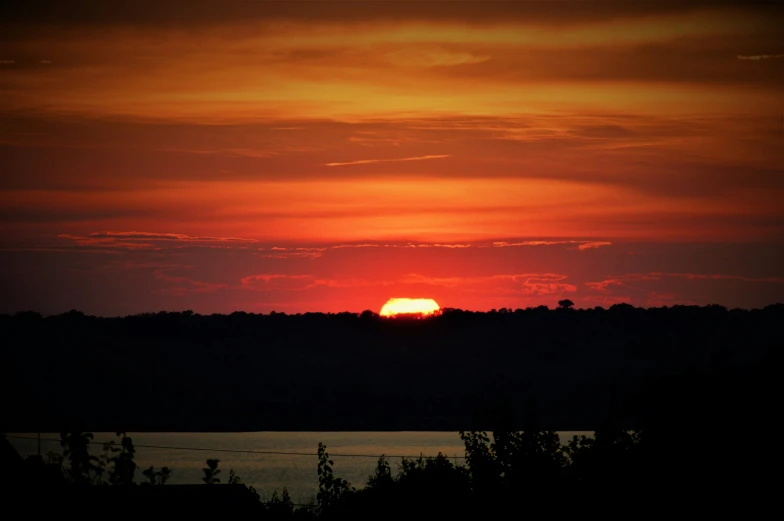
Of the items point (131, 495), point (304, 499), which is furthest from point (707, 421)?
point (304, 499)

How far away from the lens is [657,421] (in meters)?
26.0

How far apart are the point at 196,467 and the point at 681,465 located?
7009cm

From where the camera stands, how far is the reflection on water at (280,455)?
85.2 m

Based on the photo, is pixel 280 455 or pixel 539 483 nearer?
pixel 539 483

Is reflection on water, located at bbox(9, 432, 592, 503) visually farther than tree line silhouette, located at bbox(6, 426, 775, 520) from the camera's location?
Yes

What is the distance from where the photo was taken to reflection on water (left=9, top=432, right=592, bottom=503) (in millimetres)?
85250

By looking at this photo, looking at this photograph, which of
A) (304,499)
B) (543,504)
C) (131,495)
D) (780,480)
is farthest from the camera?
(304,499)

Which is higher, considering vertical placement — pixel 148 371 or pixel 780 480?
pixel 148 371

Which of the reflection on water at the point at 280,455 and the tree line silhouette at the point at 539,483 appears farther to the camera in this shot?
the reflection on water at the point at 280,455

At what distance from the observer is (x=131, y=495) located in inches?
1294

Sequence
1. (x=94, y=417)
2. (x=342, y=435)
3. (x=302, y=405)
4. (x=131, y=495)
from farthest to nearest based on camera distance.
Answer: (x=342, y=435), (x=302, y=405), (x=94, y=417), (x=131, y=495)

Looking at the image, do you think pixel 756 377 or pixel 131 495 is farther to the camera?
pixel 131 495

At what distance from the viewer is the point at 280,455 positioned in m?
110

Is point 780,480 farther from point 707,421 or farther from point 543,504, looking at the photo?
point 543,504
